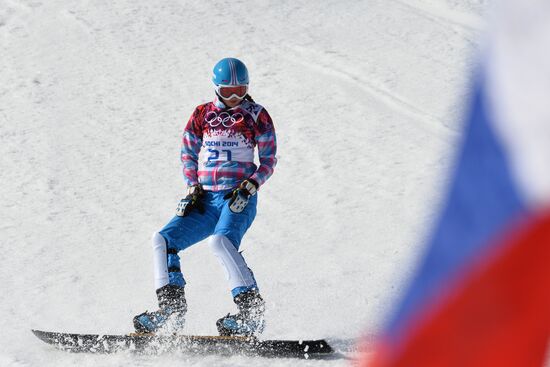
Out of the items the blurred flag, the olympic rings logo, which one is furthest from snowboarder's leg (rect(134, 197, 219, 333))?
the blurred flag

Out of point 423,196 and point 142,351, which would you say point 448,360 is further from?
point 423,196

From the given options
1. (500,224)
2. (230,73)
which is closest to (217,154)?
(230,73)

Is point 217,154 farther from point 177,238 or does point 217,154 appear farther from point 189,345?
point 189,345

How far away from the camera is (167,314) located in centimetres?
670

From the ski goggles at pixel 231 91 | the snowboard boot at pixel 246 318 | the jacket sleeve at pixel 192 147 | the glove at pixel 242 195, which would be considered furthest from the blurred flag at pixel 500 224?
the jacket sleeve at pixel 192 147

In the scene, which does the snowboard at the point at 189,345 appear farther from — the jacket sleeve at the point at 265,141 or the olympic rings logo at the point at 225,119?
the olympic rings logo at the point at 225,119

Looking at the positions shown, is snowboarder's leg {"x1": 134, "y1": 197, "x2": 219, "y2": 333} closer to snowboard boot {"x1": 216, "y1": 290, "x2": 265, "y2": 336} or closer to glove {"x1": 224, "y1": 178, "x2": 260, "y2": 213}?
glove {"x1": 224, "y1": 178, "x2": 260, "y2": 213}

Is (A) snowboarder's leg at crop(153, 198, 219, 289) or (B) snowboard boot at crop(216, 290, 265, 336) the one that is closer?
(B) snowboard boot at crop(216, 290, 265, 336)

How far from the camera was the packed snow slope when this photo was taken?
8070 millimetres

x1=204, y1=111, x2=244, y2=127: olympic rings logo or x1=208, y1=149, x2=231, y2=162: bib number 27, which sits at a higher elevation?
x1=204, y1=111, x2=244, y2=127: olympic rings logo

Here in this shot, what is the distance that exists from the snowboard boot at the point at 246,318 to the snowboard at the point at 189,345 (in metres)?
0.13

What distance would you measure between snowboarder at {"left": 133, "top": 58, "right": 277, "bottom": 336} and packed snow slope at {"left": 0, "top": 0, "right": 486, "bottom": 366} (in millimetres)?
387

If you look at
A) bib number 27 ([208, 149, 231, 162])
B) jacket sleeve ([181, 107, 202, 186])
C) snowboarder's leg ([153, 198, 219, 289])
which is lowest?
snowboarder's leg ([153, 198, 219, 289])

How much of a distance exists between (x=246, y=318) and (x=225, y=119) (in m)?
1.48
